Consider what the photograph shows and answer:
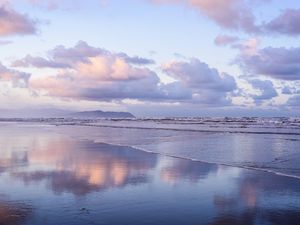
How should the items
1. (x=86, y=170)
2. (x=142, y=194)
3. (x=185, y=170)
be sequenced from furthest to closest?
(x=185, y=170)
(x=86, y=170)
(x=142, y=194)

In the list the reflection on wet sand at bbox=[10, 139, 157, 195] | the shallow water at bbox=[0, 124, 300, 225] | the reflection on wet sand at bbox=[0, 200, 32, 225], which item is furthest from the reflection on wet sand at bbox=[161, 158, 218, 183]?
the reflection on wet sand at bbox=[0, 200, 32, 225]

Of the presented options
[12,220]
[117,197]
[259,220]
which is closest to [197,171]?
[117,197]

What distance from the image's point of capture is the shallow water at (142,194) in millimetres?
10094

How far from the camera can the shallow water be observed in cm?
1009

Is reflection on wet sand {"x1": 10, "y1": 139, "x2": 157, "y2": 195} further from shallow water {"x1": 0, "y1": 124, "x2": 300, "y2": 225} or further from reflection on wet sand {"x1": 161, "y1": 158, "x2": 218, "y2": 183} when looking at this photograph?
reflection on wet sand {"x1": 161, "y1": 158, "x2": 218, "y2": 183}

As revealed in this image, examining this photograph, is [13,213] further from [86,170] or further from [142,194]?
[86,170]

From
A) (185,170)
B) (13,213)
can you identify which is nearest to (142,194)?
(13,213)

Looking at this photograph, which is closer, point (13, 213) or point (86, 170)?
point (13, 213)

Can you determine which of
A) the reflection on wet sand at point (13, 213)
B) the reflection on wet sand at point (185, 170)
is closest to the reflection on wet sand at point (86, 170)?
the reflection on wet sand at point (185, 170)

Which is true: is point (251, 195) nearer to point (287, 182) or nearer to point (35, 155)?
point (287, 182)

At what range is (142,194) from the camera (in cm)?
1261

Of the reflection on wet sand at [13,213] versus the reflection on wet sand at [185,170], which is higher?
the reflection on wet sand at [185,170]

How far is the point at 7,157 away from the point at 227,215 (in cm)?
1470

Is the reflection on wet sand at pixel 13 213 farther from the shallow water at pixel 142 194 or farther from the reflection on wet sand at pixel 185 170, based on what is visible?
the reflection on wet sand at pixel 185 170
